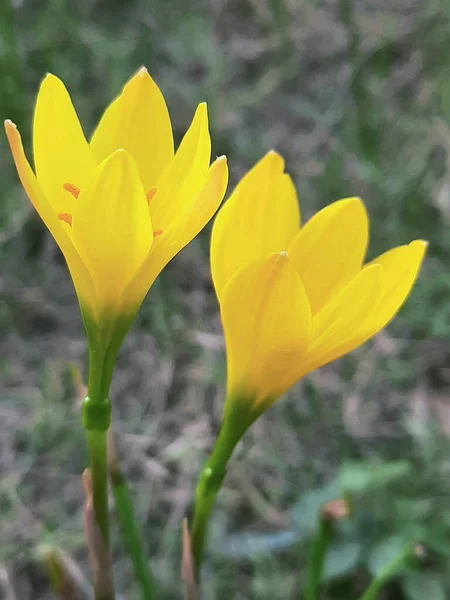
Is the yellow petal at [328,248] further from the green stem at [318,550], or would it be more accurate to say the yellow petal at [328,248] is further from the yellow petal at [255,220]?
the green stem at [318,550]

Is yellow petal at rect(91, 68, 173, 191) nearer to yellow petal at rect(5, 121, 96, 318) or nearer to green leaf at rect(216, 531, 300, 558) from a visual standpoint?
yellow petal at rect(5, 121, 96, 318)

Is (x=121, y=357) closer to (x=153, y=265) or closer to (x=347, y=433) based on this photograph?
(x=347, y=433)

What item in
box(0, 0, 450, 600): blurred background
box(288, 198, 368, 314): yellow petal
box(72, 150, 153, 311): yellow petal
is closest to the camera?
box(72, 150, 153, 311): yellow petal

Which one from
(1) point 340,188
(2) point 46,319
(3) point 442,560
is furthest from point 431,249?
(2) point 46,319

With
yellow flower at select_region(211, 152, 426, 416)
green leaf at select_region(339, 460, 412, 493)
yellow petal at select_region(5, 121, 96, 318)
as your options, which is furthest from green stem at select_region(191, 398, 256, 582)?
green leaf at select_region(339, 460, 412, 493)

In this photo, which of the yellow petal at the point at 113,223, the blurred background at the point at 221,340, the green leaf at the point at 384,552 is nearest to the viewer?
the yellow petal at the point at 113,223

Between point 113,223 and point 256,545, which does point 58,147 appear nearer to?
point 113,223

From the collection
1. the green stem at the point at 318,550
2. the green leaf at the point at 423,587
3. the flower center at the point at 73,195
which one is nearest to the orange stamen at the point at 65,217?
the flower center at the point at 73,195
